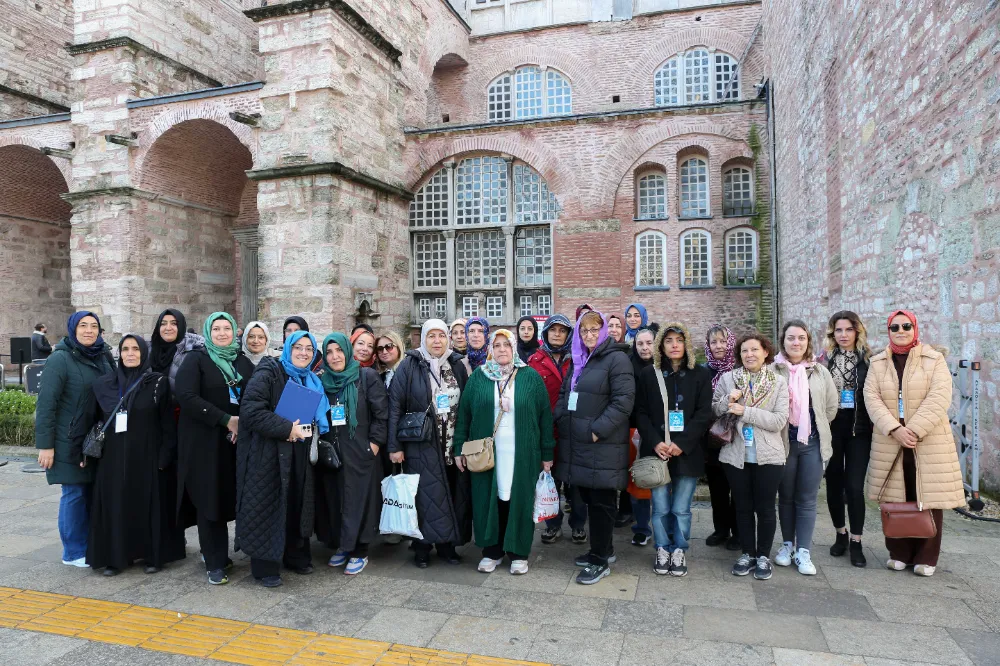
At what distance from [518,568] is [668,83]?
15176 mm

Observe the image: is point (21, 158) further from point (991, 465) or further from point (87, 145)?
point (991, 465)

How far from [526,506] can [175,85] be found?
46.7 feet

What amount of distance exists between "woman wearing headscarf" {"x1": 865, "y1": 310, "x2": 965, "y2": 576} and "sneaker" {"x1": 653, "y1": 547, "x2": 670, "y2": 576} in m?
1.44

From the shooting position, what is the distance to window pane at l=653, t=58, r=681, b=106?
16.7m

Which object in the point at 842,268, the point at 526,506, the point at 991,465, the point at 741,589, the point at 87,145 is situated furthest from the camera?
the point at 87,145

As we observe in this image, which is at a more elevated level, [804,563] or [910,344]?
[910,344]

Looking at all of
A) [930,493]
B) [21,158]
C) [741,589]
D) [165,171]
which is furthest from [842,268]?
[21,158]

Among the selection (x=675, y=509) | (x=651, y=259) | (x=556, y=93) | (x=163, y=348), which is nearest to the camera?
(x=675, y=509)

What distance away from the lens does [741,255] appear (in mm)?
13117

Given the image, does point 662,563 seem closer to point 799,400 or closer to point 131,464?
point 799,400

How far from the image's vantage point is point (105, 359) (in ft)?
16.4

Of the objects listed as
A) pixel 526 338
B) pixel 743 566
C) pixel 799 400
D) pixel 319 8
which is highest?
pixel 319 8

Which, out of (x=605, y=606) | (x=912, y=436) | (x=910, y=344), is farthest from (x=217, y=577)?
(x=910, y=344)

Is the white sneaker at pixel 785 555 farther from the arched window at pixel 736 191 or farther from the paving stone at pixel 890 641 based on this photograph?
the arched window at pixel 736 191
